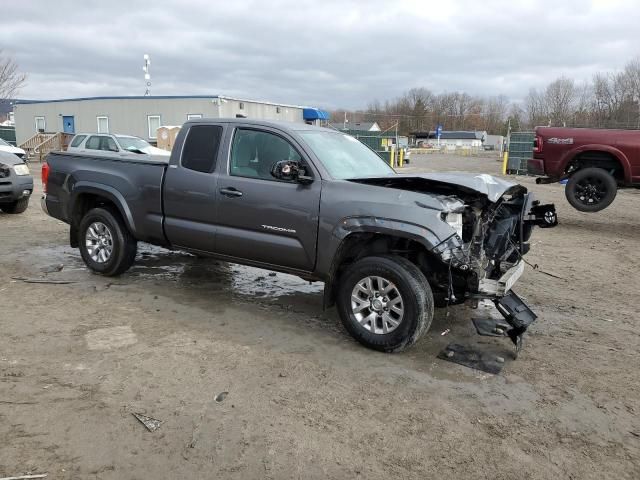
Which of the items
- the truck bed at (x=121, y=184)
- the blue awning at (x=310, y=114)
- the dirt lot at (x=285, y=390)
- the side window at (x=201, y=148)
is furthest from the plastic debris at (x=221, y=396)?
the blue awning at (x=310, y=114)

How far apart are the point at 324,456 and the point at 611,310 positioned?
403 centimetres

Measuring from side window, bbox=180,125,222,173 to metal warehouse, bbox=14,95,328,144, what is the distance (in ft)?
83.8

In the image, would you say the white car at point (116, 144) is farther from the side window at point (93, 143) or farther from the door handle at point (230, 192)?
the door handle at point (230, 192)

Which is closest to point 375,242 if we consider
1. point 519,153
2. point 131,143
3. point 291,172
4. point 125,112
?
point 291,172

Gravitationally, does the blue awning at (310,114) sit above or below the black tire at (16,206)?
above

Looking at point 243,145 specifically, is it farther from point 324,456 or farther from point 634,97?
point 634,97

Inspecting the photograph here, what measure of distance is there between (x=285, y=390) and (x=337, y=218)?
150cm

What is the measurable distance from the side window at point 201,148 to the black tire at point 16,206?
691cm

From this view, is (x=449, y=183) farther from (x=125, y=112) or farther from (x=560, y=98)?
(x=560, y=98)

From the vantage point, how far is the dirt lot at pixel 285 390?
9.52ft

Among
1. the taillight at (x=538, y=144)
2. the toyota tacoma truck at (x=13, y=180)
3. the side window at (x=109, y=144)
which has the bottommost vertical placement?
the toyota tacoma truck at (x=13, y=180)

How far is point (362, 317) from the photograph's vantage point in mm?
4383

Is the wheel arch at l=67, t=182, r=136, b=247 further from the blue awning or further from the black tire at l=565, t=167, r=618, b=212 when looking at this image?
the blue awning

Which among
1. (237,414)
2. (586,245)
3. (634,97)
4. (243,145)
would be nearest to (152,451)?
(237,414)
